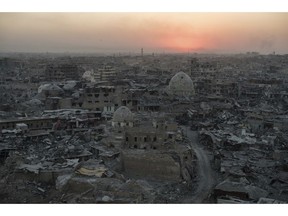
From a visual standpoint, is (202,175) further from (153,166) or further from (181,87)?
(181,87)

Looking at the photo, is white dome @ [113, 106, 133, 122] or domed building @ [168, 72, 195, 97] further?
domed building @ [168, 72, 195, 97]

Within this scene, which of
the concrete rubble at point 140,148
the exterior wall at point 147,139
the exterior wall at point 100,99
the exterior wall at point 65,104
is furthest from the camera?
the exterior wall at point 65,104

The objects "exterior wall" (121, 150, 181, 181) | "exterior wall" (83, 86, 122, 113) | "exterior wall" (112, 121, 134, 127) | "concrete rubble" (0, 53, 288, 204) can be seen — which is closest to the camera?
"concrete rubble" (0, 53, 288, 204)

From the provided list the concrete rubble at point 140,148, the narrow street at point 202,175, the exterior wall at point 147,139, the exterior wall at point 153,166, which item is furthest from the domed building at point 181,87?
the exterior wall at point 153,166

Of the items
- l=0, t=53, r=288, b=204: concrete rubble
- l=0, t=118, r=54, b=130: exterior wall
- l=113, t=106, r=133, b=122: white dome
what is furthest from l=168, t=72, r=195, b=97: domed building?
l=113, t=106, r=133, b=122: white dome

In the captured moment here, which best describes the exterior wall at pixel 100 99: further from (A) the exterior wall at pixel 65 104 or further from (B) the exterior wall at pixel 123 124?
(B) the exterior wall at pixel 123 124

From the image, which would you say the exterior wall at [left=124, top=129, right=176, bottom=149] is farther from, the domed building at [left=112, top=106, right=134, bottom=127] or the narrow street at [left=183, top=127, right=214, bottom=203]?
the narrow street at [left=183, top=127, right=214, bottom=203]

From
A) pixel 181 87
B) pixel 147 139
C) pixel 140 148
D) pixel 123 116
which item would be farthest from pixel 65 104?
pixel 181 87
